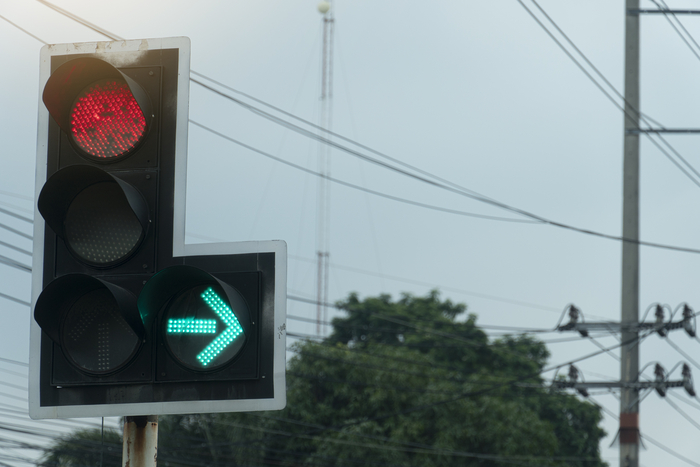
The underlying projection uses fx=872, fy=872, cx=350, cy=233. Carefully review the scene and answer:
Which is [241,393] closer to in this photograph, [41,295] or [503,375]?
[41,295]

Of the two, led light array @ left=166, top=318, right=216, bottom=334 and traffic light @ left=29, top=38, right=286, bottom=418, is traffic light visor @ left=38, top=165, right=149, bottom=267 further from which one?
led light array @ left=166, top=318, right=216, bottom=334

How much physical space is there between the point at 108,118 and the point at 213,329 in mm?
983

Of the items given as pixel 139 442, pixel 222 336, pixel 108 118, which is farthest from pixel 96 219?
pixel 139 442

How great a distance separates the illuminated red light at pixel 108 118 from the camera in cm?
354

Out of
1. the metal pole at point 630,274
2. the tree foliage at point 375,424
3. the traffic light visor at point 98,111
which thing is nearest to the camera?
the traffic light visor at point 98,111

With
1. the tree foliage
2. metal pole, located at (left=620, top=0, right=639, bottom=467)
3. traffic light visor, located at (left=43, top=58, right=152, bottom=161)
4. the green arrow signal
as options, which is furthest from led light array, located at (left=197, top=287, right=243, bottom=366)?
the tree foliage

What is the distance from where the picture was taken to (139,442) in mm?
3420

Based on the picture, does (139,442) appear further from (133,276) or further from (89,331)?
(133,276)

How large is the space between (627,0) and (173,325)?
15.2 metres

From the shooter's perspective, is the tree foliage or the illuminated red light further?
the tree foliage

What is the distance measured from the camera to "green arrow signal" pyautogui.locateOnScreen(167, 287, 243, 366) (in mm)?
3330

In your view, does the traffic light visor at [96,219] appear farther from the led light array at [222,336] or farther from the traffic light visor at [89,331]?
the led light array at [222,336]

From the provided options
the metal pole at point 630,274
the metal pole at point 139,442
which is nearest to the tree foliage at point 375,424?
the metal pole at point 630,274

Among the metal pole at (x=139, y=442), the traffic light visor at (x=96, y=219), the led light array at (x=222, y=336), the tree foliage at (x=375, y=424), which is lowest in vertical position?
the tree foliage at (x=375, y=424)
